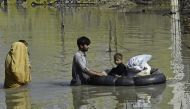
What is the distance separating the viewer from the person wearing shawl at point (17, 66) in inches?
539

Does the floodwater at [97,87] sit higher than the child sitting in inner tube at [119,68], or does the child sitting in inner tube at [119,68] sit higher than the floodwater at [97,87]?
the child sitting in inner tube at [119,68]

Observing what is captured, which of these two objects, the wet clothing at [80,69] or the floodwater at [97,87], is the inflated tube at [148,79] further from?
the wet clothing at [80,69]

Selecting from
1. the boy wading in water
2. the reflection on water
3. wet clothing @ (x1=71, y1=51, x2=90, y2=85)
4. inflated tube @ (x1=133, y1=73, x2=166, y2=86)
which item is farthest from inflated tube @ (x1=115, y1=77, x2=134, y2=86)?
the reflection on water

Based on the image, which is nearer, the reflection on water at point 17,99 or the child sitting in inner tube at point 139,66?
the reflection on water at point 17,99

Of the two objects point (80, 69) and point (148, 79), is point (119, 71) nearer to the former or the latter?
point (148, 79)

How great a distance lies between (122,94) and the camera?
42.6 ft

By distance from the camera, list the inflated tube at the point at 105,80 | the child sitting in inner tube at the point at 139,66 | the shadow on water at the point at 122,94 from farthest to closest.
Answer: the child sitting in inner tube at the point at 139,66, the inflated tube at the point at 105,80, the shadow on water at the point at 122,94

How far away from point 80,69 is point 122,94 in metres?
1.47

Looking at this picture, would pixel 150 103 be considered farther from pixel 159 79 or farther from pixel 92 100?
pixel 159 79

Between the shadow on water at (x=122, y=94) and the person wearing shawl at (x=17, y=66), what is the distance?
128 cm

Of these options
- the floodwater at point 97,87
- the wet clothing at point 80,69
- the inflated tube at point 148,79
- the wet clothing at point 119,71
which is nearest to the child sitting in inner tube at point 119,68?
the wet clothing at point 119,71

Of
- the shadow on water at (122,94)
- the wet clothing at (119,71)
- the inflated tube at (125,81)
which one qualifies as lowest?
the shadow on water at (122,94)

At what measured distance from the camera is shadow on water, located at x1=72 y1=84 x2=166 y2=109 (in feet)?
39.0

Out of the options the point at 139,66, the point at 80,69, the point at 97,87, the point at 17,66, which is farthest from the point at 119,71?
the point at 17,66
